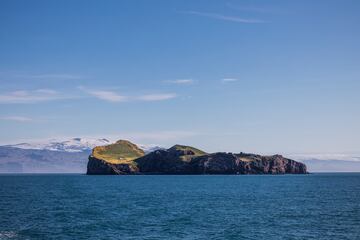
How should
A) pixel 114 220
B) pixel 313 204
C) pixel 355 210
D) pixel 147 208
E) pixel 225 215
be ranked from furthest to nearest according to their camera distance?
pixel 313 204
pixel 147 208
pixel 355 210
pixel 225 215
pixel 114 220

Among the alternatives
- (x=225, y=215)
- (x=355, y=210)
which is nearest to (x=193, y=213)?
(x=225, y=215)

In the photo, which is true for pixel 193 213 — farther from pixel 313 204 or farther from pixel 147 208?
pixel 313 204

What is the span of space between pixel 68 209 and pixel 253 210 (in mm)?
45253

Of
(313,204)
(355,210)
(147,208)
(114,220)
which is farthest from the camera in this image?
(313,204)

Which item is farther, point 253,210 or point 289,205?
point 289,205

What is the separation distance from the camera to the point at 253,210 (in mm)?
110438

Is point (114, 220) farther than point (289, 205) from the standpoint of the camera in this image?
No

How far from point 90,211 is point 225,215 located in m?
32.4

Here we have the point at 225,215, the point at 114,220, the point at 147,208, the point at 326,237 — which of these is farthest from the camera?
the point at 147,208

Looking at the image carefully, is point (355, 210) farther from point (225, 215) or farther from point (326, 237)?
point (326, 237)

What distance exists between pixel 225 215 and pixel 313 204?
35.2 m

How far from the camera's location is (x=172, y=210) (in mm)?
110938

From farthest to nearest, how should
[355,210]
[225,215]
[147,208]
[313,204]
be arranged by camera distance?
[313,204] → [147,208] → [355,210] → [225,215]

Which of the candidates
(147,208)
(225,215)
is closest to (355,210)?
(225,215)
